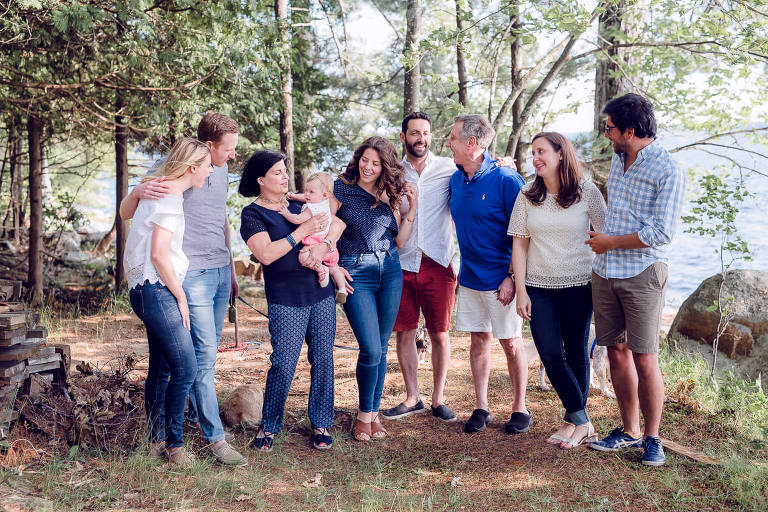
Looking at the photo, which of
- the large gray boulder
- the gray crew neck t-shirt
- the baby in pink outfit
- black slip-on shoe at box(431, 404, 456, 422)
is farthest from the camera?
the large gray boulder

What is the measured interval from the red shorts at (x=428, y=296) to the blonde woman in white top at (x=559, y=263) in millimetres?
582

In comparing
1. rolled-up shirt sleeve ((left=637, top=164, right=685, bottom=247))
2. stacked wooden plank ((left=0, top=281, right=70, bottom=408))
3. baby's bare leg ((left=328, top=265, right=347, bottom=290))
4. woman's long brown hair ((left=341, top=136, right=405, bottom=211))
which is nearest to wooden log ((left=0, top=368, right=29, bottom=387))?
stacked wooden plank ((left=0, top=281, right=70, bottom=408))

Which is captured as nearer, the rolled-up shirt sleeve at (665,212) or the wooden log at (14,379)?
the rolled-up shirt sleeve at (665,212)

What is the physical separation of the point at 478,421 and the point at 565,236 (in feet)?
4.73

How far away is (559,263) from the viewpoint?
3.76 m

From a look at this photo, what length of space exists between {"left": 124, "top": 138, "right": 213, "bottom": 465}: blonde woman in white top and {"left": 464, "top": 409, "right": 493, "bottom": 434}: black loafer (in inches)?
73.1

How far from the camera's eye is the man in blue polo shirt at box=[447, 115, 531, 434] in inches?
160

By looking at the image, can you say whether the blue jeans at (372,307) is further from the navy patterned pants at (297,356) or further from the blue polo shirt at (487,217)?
the blue polo shirt at (487,217)

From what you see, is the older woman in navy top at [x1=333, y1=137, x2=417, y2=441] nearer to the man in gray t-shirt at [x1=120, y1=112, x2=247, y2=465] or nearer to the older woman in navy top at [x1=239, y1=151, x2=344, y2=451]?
the older woman in navy top at [x1=239, y1=151, x2=344, y2=451]

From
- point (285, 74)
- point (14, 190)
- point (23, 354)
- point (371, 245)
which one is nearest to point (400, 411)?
point (371, 245)

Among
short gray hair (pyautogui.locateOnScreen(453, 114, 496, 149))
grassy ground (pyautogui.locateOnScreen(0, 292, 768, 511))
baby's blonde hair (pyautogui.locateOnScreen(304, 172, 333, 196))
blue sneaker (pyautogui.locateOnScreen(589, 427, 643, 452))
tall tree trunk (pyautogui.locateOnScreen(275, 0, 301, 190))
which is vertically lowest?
grassy ground (pyautogui.locateOnScreen(0, 292, 768, 511))

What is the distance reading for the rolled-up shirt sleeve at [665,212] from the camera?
3299mm

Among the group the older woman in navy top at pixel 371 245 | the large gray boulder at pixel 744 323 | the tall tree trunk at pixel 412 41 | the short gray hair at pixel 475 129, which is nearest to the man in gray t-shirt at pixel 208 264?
the older woman in navy top at pixel 371 245

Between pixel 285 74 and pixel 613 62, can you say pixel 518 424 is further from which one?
pixel 285 74
